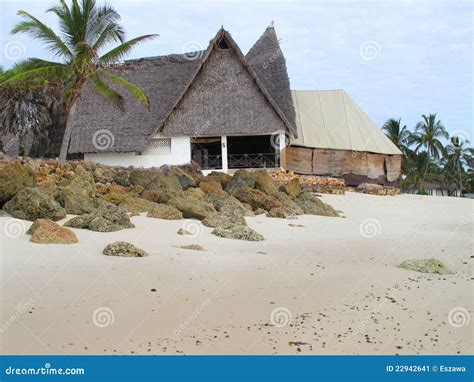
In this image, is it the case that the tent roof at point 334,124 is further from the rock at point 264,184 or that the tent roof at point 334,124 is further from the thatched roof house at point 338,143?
the rock at point 264,184

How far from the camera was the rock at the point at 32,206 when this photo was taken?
8375mm

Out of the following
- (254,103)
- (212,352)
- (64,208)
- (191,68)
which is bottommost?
(212,352)

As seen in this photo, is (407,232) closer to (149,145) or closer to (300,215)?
(300,215)

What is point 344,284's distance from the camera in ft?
19.8

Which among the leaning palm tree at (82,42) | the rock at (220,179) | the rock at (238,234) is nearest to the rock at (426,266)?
the rock at (238,234)

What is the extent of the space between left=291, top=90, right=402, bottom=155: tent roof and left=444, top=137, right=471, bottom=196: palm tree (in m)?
21.7

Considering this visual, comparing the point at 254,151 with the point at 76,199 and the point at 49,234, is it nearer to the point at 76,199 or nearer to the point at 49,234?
the point at 76,199

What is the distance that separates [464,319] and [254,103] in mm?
15262

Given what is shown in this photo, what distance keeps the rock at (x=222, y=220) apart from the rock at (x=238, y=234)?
0.43 m

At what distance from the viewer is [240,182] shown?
13266mm

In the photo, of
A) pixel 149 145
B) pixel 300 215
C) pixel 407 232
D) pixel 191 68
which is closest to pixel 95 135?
pixel 149 145

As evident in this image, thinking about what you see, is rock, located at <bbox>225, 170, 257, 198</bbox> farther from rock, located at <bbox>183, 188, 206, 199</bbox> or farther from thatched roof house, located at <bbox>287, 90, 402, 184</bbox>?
thatched roof house, located at <bbox>287, 90, 402, 184</bbox>

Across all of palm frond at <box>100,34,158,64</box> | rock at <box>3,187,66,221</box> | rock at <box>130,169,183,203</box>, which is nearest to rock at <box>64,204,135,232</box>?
rock at <box>3,187,66,221</box>

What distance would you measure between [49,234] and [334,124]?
674 inches
